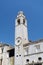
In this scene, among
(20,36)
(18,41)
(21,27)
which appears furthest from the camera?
(21,27)

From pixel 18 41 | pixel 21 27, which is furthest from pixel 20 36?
pixel 21 27

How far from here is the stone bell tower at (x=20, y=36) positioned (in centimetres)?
4058

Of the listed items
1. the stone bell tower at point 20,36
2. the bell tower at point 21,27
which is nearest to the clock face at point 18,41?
the stone bell tower at point 20,36

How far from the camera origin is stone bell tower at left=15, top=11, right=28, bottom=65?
1597 inches

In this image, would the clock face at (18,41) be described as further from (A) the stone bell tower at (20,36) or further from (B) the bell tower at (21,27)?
(B) the bell tower at (21,27)

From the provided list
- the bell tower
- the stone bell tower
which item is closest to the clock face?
the stone bell tower

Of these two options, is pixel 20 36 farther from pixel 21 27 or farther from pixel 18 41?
pixel 21 27

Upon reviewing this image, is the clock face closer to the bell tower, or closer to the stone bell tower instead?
the stone bell tower

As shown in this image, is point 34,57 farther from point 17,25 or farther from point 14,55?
point 17,25

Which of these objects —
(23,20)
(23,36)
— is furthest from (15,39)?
(23,20)

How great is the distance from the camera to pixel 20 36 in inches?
1656

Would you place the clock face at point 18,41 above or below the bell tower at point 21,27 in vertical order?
below

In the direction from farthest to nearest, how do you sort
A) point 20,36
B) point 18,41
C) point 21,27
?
point 21,27, point 18,41, point 20,36

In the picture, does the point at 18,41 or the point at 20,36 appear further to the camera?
the point at 18,41
